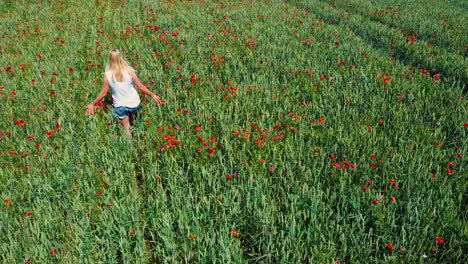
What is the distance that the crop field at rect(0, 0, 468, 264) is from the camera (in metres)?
2.80

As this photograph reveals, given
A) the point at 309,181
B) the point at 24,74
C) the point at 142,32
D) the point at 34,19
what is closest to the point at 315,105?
the point at 309,181

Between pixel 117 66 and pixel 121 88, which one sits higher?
pixel 117 66

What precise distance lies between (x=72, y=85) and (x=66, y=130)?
Result: 6.02 feet

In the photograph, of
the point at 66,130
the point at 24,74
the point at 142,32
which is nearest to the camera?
the point at 66,130

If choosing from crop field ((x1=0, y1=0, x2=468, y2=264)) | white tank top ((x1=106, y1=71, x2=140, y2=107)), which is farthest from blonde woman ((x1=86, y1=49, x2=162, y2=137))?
crop field ((x1=0, y1=0, x2=468, y2=264))

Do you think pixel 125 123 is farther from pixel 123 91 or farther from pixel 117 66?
pixel 117 66

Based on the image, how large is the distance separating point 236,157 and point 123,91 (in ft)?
6.55

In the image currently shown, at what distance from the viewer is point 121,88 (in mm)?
4719

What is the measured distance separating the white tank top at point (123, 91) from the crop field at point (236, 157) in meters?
0.31

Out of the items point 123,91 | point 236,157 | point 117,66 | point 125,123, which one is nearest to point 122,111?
point 125,123

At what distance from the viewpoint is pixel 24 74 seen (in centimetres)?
661

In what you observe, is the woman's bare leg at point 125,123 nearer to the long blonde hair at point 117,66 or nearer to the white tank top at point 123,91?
the white tank top at point 123,91

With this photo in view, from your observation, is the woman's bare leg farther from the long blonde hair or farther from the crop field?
the long blonde hair

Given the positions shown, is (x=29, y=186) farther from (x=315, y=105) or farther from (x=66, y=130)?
(x=315, y=105)
